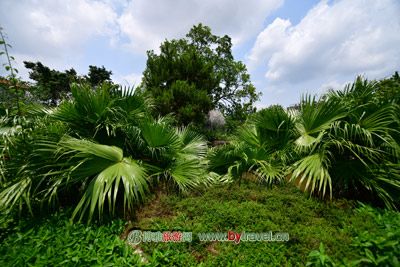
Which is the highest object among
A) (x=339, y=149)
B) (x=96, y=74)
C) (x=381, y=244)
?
(x=96, y=74)

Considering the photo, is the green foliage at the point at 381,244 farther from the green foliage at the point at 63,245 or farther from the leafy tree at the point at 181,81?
the leafy tree at the point at 181,81

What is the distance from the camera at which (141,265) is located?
79.9 inches

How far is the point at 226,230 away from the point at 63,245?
1.69 meters

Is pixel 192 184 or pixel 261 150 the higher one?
pixel 261 150

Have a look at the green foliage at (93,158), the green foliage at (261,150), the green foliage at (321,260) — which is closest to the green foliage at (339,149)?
the green foliage at (261,150)

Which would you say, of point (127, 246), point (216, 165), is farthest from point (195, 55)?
point (127, 246)

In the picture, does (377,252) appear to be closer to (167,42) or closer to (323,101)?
(323,101)

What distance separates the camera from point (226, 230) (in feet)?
8.11

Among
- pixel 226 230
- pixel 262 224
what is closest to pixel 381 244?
pixel 262 224

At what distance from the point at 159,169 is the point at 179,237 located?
122cm

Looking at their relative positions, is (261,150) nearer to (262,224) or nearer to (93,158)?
(262,224)

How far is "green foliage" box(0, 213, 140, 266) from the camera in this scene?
200 centimetres

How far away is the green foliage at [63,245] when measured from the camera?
2003 millimetres

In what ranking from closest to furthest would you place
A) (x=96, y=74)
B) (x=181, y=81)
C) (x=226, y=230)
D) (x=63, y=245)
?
(x=63, y=245) → (x=226, y=230) → (x=181, y=81) → (x=96, y=74)
